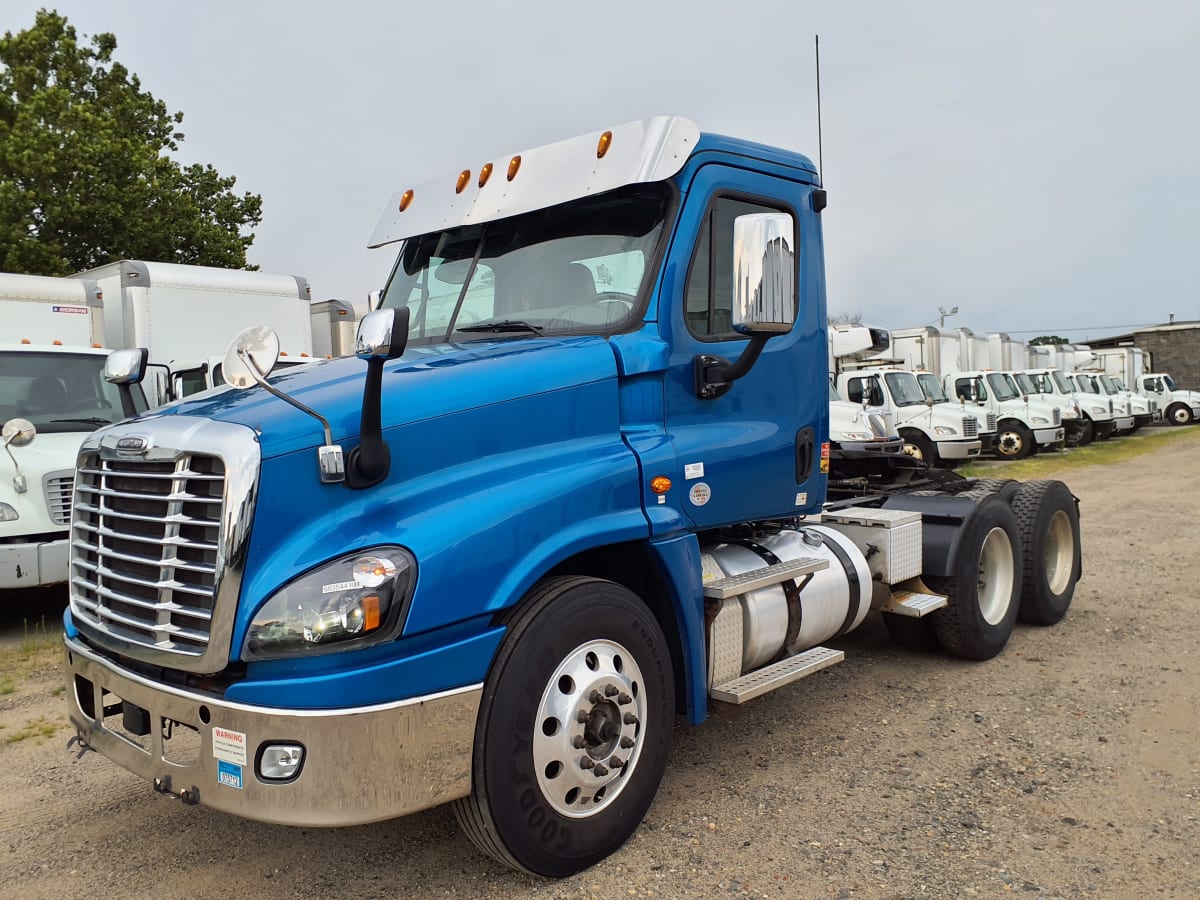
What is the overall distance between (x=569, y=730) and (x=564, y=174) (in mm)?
2269

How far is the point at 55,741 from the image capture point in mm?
4883

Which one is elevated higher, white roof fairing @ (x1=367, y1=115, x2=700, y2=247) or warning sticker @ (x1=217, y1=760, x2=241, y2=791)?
white roof fairing @ (x1=367, y1=115, x2=700, y2=247)

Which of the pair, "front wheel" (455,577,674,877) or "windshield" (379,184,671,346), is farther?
"windshield" (379,184,671,346)

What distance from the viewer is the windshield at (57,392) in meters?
7.79

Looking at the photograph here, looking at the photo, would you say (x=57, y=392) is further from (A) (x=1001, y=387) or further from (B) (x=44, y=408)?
(A) (x=1001, y=387)

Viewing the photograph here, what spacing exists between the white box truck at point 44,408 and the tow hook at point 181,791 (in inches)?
141

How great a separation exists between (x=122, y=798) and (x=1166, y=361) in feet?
183

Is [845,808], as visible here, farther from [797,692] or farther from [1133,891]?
[797,692]

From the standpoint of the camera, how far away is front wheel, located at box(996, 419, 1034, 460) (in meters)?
22.0

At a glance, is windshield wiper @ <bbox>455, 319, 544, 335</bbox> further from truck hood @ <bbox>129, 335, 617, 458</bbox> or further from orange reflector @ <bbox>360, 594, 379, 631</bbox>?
orange reflector @ <bbox>360, 594, 379, 631</bbox>

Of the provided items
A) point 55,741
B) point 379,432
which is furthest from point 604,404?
point 55,741

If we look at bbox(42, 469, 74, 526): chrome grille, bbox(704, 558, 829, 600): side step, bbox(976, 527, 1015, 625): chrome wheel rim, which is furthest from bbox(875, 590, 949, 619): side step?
bbox(42, 469, 74, 526): chrome grille

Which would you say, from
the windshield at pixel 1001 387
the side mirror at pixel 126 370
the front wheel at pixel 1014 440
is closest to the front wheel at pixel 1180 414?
the windshield at pixel 1001 387

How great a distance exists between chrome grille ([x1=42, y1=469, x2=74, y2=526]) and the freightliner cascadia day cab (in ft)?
12.1
